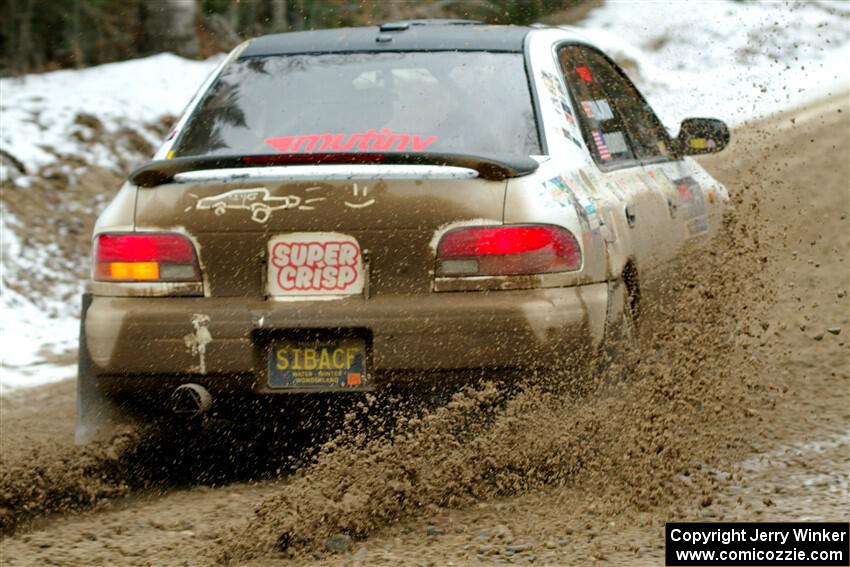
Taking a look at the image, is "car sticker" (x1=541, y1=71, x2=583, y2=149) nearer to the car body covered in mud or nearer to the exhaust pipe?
the car body covered in mud

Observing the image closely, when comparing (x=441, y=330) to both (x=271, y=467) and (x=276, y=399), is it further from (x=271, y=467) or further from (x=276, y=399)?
(x=271, y=467)

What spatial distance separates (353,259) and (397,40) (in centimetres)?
133

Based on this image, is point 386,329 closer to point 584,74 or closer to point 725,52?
point 584,74

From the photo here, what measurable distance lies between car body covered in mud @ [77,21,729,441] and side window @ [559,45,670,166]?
0.42m

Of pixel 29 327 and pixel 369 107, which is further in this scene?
pixel 29 327

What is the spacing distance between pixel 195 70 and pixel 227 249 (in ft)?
35.3

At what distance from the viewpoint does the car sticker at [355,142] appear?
5.13 m

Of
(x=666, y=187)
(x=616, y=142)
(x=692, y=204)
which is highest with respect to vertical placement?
(x=616, y=142)

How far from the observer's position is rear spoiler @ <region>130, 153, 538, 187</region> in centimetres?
476

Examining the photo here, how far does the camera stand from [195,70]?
49.9 feet

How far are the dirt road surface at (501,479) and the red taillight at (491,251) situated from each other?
0.39 m

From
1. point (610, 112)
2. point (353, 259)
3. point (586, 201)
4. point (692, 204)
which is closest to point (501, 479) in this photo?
point (353, 259)

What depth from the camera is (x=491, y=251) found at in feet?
15.5

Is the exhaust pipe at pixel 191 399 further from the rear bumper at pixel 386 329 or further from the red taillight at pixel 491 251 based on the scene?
the red taillight at pixel 491 251
